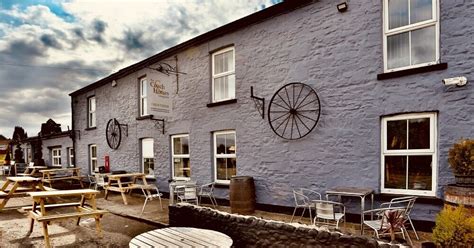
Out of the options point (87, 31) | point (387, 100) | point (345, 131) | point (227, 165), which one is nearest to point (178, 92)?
point (227, 165)

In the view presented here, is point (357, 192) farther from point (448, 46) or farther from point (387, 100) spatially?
point (448, 46)

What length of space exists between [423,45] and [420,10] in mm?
695

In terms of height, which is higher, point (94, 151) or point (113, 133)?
point (113, 133)

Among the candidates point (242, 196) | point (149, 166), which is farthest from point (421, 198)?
point (149, 166)

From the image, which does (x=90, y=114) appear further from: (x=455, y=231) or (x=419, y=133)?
(x=455, y=231)

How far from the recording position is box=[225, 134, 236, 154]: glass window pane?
28.1ft

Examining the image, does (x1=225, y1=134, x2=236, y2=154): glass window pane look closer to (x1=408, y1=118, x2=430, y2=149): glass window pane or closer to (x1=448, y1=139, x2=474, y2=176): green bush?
(x1=408, y1=118, x2=430, y2=149): glass window pane

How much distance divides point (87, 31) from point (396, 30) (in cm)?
Result: 973

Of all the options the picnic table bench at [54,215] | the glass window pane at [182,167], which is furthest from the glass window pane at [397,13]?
the glass window pane at [182,167]

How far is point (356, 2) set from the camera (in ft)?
20.5

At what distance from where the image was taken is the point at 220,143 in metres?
8.92

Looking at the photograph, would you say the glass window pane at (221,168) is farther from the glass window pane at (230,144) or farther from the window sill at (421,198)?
the window sill at (421,198)

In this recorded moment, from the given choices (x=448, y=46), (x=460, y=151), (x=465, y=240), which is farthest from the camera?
(x=448, y=46)

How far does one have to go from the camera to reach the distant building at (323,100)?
17.5 ft
